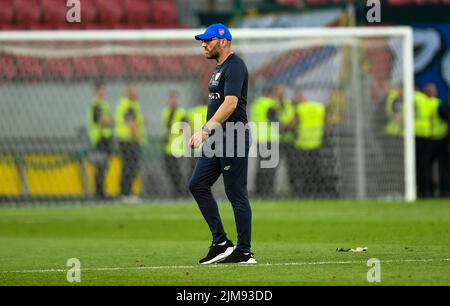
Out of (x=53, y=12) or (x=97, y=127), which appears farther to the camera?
(x=53, y=12)

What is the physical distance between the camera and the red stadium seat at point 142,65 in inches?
920

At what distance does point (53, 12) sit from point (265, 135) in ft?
21.3

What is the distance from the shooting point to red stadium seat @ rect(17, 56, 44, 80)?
2238 centimetres

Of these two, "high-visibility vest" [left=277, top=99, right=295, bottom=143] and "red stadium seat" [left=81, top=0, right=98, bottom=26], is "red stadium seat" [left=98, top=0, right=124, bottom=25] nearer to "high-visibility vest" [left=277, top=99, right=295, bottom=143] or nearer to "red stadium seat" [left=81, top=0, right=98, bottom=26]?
"red stadium seat" [left=81, top=0, right=98, bottom=26]

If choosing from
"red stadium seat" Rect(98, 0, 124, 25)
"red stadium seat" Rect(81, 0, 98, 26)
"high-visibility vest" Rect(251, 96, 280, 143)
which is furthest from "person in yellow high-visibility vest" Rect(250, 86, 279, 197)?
"red stadium seat" Rect(81, 0, 98, 26)


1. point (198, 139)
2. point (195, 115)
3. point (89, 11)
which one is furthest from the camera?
point (89, 11)

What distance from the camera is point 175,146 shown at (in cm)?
2303

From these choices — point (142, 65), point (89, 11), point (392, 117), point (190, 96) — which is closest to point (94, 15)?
point (89, 11)

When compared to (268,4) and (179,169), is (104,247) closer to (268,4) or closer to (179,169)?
(179,169)

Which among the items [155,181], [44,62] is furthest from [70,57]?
[155,181]

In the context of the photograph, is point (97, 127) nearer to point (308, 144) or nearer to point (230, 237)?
point (308, 144)

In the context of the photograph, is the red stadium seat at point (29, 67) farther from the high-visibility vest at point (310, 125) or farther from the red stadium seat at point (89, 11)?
the high-visibility vest at point (310, 125)

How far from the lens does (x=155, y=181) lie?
22906 mm

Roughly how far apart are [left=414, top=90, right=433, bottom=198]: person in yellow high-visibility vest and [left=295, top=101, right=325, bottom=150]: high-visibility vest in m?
1.98
